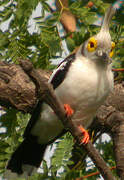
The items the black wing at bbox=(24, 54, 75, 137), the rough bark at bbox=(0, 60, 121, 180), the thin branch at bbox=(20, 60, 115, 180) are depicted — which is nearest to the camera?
the thin branch at bbox=(20, 60, 115, 180)

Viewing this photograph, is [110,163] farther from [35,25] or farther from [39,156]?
[35,25]

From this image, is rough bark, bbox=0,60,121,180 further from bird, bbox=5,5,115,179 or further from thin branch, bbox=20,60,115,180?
thin branch, bbox=20,60,115,180

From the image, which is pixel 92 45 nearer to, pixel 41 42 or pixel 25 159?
pixel 41 42

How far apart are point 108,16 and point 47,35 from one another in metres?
0.77

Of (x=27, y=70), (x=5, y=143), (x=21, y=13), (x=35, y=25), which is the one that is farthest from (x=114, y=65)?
(x=27, y=70)

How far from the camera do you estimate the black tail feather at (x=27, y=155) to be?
365 cm

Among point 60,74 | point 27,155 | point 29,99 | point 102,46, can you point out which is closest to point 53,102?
point 60,74

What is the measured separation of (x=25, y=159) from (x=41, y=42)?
1.44m

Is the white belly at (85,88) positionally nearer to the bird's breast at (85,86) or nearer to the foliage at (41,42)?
the bird's breast at (85,86)

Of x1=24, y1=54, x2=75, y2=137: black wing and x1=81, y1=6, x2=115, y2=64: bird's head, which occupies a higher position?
x1=81, y1=6, x2=115, y2=64: bird's head

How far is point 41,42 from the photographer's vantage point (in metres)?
3.63

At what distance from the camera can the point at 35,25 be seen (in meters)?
3.55

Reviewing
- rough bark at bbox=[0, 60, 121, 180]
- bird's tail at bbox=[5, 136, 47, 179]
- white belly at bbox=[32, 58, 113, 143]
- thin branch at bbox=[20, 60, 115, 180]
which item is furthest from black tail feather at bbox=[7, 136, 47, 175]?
thin branch at bbox=[20, 60, 115, 180]

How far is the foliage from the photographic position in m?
3.29
